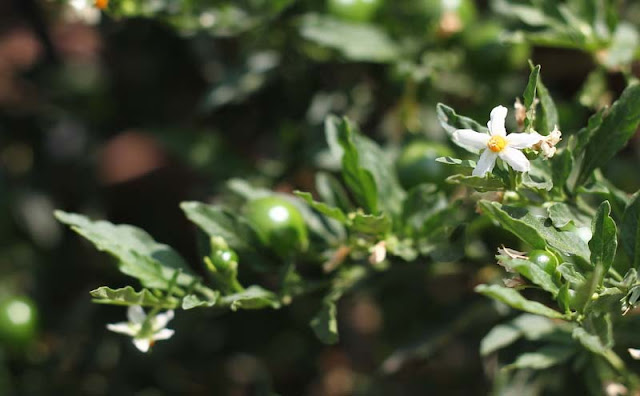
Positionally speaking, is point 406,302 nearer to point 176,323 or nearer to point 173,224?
point 176,323

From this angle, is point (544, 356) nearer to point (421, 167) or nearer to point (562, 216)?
point (562, 216)

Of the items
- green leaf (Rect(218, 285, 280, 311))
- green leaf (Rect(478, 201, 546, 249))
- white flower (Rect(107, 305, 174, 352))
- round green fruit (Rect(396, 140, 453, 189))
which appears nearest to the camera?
green leaf (Rect(478, 201, 546, 249))

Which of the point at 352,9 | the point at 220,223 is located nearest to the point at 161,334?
the point at 220,223

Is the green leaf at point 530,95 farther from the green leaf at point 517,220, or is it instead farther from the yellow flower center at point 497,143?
the green leaf at point 517,220

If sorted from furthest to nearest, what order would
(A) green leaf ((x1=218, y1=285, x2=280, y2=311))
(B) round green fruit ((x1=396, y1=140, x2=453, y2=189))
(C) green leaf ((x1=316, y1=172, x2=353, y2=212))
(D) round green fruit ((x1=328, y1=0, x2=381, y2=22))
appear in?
(D) round green fruit ((x1=328, y1=0, x2=381, y2=22)) < (B) round green fruit ((x1=396, y1=140, x2=453, y2=189)) < (C) green leaf ((x1=316, y1=172, x2=353, y2=212)) < (A) green leaf ((x1=218, y1=285, x2=280, y2=311))

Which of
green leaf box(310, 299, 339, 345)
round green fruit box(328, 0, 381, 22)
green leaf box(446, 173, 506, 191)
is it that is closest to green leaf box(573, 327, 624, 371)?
green leaf box(446, 173, 506, 191)

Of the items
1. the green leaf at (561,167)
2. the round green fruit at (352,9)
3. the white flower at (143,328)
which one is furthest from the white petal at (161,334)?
the round green fruit at (352,9)

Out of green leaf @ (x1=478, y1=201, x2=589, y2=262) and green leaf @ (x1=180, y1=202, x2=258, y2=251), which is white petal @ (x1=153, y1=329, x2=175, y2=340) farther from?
green leaf @ (x1=478, y1=201, x2=589, y2=262)
